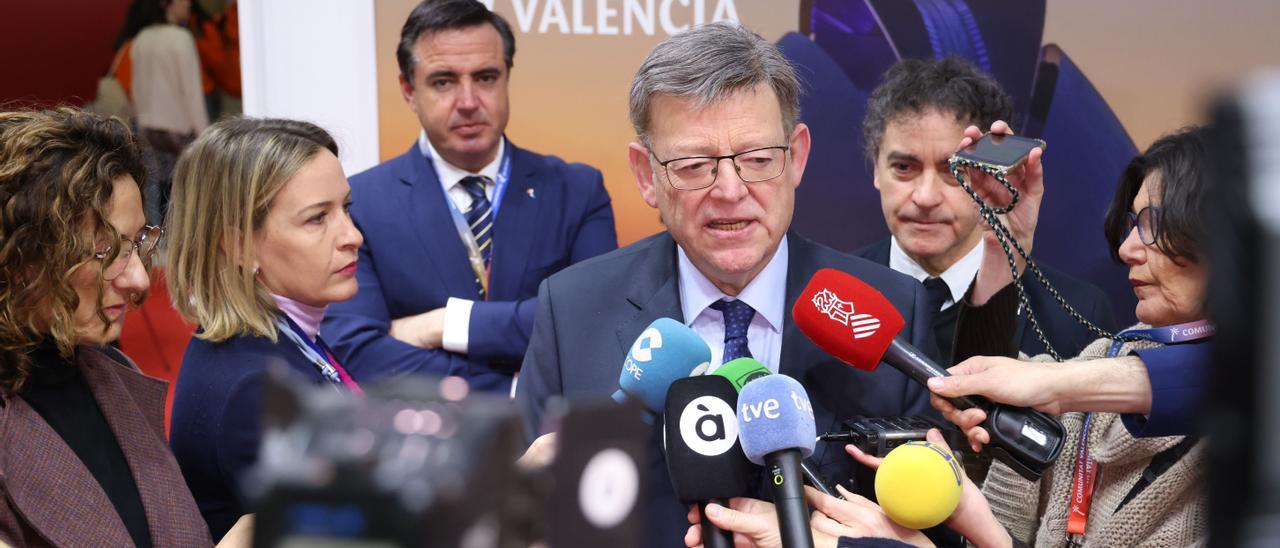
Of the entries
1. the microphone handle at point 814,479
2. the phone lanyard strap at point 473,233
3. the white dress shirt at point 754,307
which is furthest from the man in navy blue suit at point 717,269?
the phone lanyard strap at point 473,233

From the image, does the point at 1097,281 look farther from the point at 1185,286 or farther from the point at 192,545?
the point at 192,545

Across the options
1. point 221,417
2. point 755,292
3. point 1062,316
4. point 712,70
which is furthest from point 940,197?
point 221,417

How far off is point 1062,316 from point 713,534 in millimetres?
1692

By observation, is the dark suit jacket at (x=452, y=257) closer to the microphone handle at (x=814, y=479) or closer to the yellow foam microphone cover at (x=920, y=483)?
the microphone handle at (x=814, y=479)

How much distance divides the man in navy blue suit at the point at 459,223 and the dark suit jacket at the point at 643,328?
940 millimetres

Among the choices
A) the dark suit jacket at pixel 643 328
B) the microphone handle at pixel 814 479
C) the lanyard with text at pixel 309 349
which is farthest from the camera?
the lanyard with text at pixel 309 349

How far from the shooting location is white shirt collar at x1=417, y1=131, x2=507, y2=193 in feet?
11.0

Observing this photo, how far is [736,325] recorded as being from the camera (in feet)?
6.57

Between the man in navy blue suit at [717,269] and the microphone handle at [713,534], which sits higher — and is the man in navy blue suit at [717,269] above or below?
above

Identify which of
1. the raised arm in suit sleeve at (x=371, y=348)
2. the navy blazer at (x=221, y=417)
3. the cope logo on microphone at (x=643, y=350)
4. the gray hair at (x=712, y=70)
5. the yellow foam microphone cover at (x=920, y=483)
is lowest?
the raised arm in suit sleeve at (x=371, y=348)

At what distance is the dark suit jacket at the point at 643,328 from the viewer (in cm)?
187

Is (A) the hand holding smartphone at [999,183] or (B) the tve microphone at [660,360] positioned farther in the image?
(A) the hand holding smartphone at [999,183]

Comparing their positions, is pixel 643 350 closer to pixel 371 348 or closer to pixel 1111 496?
pixel 1111 496

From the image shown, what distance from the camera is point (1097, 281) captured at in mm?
3729
